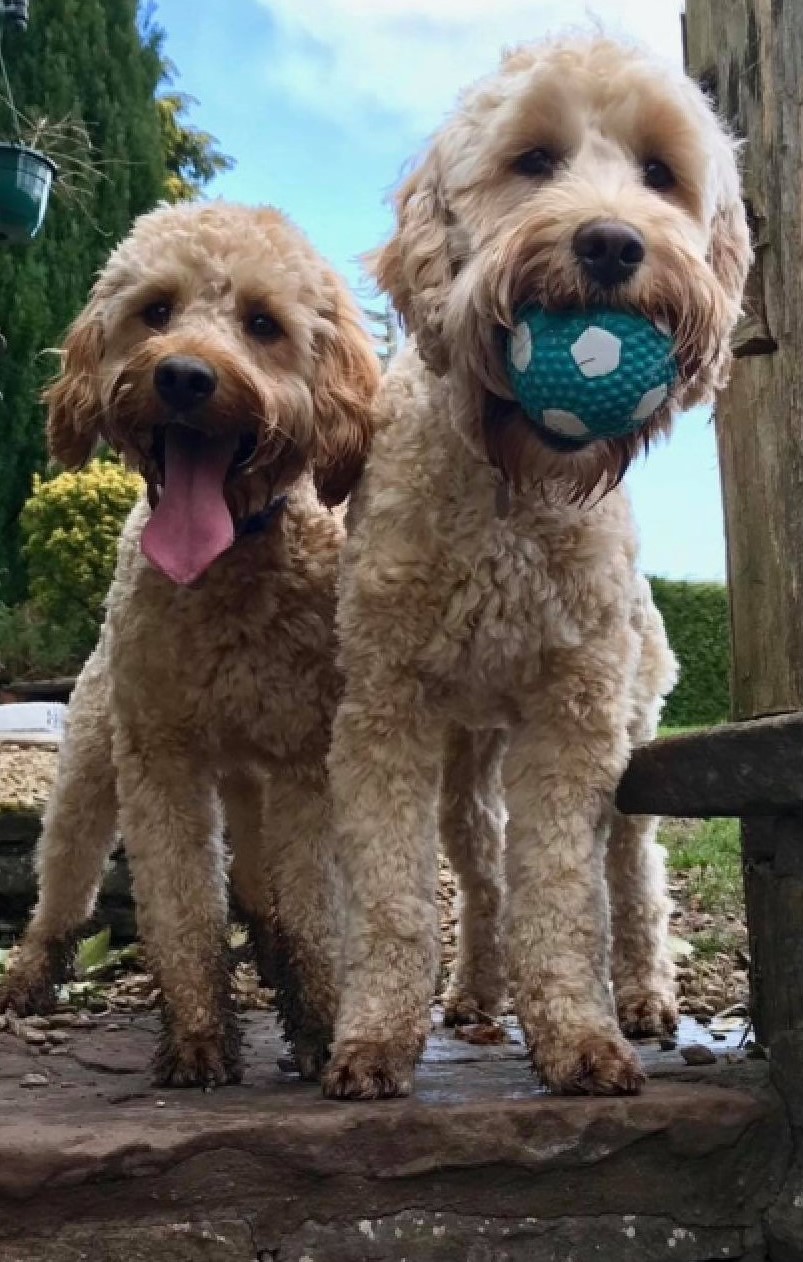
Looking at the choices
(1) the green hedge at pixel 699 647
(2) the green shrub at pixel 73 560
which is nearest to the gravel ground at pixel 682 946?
(2) the green shrub at pixel 73 560

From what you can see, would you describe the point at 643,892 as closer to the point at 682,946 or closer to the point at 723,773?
the point at 723,773

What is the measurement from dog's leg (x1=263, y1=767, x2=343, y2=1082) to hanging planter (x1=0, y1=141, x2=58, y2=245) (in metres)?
6.19

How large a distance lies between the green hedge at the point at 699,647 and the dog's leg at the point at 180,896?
1290 cm

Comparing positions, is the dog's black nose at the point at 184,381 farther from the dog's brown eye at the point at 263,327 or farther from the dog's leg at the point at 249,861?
the dog's leg at the point at 249,861

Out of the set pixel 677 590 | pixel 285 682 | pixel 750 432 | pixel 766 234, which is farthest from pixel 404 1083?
pixel 677 590

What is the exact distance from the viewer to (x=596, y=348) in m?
2.84

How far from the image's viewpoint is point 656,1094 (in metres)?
3.07

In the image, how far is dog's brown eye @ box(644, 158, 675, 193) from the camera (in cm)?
315

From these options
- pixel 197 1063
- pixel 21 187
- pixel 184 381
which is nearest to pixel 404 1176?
pixel 197 1063

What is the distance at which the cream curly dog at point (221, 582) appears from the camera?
350 cm

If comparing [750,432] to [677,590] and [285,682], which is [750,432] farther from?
[677,590]

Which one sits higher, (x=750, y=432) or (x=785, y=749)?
(x=750, y=432)

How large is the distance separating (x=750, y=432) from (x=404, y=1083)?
5.33 feet

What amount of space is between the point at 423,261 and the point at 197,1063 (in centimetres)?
179
